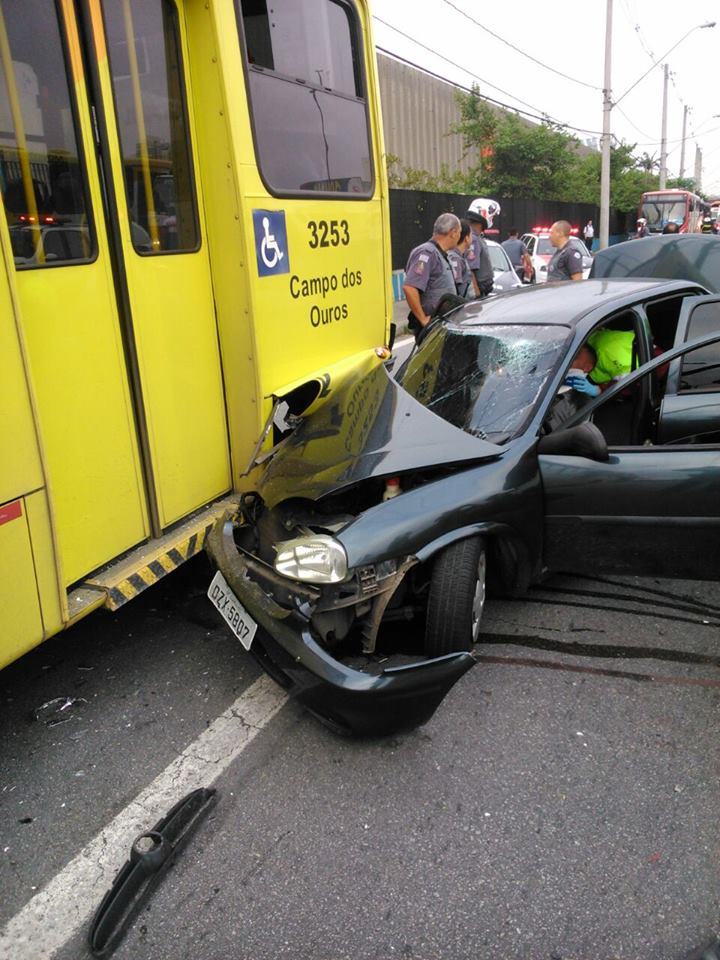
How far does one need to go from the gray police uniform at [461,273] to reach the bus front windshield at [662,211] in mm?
31027

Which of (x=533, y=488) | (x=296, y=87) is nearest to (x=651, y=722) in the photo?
(x=533, y=488)

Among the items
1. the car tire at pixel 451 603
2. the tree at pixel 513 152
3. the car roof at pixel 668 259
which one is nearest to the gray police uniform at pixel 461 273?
the car roof at pixel 668 259

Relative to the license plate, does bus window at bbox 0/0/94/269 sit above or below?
above

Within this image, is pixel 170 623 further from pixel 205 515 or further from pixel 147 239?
pixel 147 239

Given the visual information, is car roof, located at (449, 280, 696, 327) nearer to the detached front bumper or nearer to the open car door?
the open car door

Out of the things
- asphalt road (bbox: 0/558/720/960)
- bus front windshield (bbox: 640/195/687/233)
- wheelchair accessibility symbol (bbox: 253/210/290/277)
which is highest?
bus front windshield (bbox: 640/195/687/233)

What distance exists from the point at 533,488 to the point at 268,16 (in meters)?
2.76

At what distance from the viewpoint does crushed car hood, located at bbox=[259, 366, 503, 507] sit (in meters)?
3.13

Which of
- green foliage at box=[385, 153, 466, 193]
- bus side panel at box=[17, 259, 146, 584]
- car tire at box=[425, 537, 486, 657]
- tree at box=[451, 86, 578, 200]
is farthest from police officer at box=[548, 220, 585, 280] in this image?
tree at box=[451, 86, 578, 200]

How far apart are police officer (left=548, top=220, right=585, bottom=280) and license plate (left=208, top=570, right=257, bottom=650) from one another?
607 centimetres

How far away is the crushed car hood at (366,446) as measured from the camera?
313 cm

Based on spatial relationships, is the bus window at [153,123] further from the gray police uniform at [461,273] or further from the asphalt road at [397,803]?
the gray police uniform at [461,273]

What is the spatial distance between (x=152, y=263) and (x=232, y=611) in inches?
61.2

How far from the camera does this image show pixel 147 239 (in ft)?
10.8
